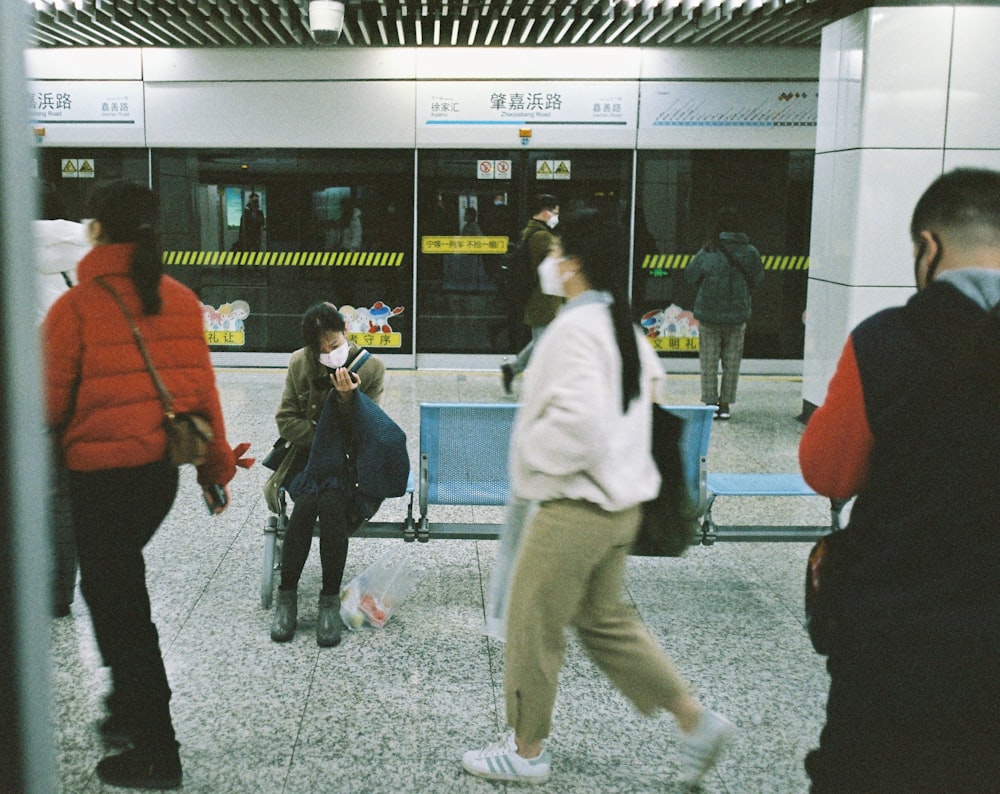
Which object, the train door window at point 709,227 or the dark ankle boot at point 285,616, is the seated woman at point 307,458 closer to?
the dark ankle boot at point 285,616

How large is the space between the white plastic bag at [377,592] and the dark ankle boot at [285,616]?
0.22 metres

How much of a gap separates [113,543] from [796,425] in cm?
734

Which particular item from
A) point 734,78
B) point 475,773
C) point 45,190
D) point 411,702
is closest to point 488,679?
point 411,702

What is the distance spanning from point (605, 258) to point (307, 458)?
7.05 ft

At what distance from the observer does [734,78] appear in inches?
448

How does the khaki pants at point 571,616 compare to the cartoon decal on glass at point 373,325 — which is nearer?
the khaki pants at point 571,616

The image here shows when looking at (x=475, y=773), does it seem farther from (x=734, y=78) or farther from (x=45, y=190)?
(x=734, y=78)

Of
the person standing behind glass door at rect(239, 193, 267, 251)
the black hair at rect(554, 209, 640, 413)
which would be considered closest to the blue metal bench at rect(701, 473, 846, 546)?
the black hair at rect(554, 209, 640, 413)

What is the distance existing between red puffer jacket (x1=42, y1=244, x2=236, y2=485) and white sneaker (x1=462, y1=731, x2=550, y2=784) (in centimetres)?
134

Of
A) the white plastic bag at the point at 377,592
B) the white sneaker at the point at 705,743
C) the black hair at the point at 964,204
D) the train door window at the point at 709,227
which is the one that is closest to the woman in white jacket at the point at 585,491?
the white sneaker at the point at 705,743

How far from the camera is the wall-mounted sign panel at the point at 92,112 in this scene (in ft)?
37.9

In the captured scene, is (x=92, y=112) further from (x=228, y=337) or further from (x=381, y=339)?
(x=381, y=339)

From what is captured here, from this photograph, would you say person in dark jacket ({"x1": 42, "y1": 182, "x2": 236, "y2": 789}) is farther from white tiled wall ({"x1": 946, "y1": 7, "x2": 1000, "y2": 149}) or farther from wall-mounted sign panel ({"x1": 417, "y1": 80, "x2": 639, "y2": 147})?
wall-mounted sign panel ({"x1": 417, "y1": 80, "x2": 639, "y2": 147})

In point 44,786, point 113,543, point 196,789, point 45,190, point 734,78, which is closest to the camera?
point 44,786
